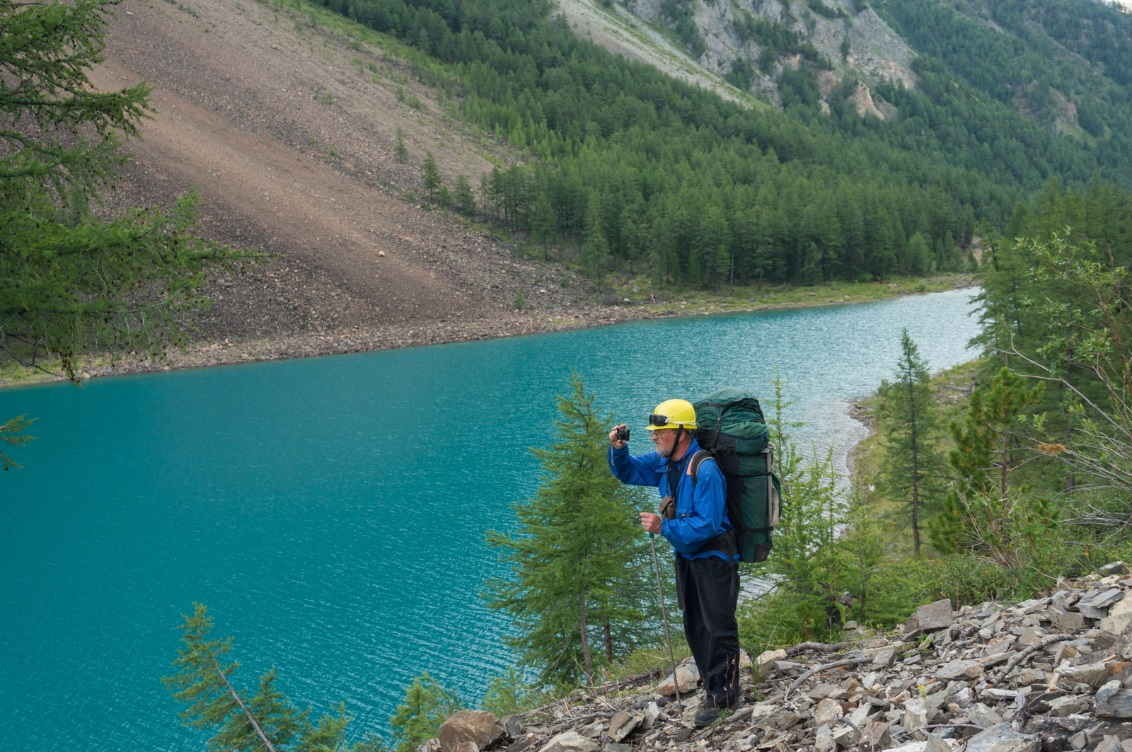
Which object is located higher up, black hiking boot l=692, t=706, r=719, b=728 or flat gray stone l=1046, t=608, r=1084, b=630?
flat gray stone l=1046, t=608, r=1084, b=630

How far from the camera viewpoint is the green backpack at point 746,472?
603 centimetres

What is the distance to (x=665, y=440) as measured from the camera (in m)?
6.28

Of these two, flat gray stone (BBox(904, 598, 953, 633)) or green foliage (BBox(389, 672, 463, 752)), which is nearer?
flat gray stone (BBox(904, 598, 953, 633))

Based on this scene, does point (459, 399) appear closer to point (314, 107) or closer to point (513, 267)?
point (513, 267)

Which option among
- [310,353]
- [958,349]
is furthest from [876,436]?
[310,353]

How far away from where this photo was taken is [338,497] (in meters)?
31.0

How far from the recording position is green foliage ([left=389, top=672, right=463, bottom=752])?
11.3 meters

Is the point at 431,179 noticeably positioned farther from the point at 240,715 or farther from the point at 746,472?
the point at 746,472

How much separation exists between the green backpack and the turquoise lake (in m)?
12.5

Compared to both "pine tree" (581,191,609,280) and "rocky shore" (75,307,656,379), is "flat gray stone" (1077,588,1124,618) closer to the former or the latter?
"rocky shore" (75,307,656,379)

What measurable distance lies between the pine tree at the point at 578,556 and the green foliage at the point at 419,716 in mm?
1958

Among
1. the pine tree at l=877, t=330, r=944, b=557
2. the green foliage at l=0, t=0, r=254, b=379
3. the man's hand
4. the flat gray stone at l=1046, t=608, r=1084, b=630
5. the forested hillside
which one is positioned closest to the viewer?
the flat gray stone at l=1046, t=608, r=1084, b=630

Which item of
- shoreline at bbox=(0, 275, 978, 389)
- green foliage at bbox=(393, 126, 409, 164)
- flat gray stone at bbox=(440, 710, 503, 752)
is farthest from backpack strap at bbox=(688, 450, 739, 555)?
green foliage at bbox=(393, 126, 409, 164)

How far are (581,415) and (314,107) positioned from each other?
4128 inches
